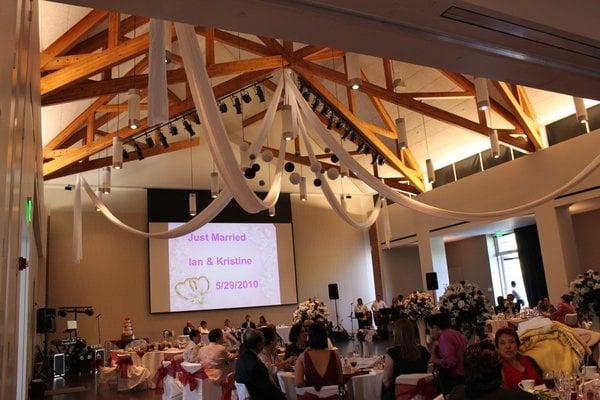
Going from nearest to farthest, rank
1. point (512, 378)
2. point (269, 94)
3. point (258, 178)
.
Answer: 1. point (512, 378)
2. point (269, 94)
3. point (258, 178)

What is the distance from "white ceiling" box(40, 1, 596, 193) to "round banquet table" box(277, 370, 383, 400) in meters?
5.51

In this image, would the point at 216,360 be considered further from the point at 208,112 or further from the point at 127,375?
the point at 127,375

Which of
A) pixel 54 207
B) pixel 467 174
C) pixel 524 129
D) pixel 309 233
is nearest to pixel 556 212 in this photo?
pixel 524 129

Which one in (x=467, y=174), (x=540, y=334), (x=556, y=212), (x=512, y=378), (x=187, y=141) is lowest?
(x=512, y=378)

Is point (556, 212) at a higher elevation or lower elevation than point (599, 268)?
higher

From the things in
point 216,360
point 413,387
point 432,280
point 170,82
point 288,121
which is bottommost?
point 413,387

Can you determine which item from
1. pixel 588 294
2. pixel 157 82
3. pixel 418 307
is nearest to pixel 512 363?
pixel 157 82

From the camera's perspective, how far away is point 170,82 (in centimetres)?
832

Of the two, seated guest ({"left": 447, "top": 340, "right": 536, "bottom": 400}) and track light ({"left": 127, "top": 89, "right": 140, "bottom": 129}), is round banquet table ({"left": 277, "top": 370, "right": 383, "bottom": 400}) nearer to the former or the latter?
seated guest ({"left": 447, "top": 340, "right": 536, "bottom": 400})

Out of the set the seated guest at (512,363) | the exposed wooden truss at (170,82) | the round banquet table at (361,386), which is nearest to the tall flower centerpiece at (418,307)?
the exposed wooden truss at (170,82)

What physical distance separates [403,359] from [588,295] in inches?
133

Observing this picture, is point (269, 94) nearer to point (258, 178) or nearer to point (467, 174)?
point (258, 178)

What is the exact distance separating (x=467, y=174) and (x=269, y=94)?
19.1ft

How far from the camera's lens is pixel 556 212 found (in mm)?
10852
